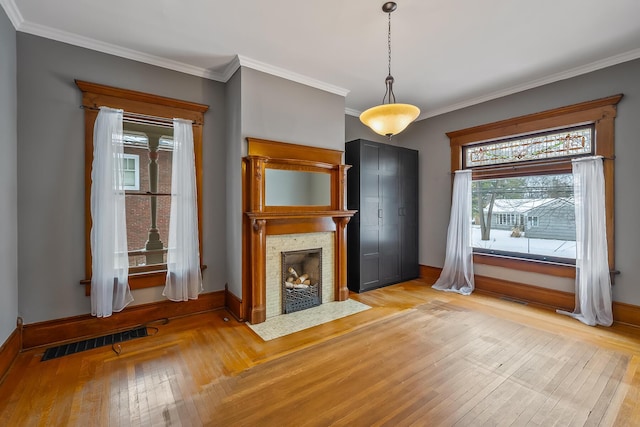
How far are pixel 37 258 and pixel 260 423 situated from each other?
103 inches

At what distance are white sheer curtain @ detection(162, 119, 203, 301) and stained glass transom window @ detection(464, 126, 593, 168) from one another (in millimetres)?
4208

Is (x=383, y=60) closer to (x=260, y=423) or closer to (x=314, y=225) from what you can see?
(x=314, y=225)

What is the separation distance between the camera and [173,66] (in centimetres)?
323

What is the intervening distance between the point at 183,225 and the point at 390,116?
2.53 meters

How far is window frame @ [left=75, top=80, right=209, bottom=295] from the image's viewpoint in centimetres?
278

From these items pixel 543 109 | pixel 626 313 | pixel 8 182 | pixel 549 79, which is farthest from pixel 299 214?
pixel 626 313

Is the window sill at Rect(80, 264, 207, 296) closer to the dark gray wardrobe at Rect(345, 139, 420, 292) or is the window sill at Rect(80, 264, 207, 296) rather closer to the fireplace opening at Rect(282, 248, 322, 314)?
the fireplace opening at Rect(282, 248, 322, 314)

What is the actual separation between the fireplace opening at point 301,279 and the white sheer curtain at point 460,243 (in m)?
2.13

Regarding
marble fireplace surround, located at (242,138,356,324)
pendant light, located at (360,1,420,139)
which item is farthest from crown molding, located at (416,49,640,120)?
pendant light, located at (360,1,420,139)

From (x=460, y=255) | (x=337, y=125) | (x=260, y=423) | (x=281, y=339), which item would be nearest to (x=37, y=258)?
(x=281, y=339)

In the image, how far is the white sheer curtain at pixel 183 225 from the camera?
3143 millimetres

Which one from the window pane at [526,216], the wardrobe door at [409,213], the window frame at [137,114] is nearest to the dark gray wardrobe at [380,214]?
the wardrobe door at [409,213]

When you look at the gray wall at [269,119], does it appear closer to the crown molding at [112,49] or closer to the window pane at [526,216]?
the crown molding at [112,49]

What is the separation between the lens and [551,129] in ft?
11.9
